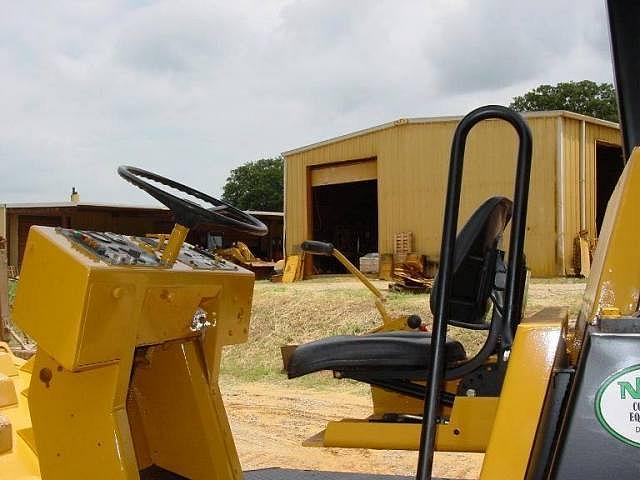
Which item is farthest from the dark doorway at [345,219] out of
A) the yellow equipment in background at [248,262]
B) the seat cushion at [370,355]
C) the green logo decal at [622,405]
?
the green logo decal at [622,405]

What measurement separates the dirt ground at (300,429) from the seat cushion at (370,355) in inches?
48.4

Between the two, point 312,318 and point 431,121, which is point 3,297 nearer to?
point 312,318

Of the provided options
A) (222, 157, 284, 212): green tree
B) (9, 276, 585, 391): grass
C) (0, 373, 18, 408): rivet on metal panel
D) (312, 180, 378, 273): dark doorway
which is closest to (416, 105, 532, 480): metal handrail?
(0, 373, 18, 408): rivet on metal panel

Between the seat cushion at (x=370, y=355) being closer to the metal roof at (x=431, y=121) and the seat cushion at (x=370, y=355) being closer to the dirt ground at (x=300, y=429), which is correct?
the dirt ground at (x=300, y=429)

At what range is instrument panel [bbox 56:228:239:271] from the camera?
2.04 meters

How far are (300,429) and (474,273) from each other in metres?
3.50

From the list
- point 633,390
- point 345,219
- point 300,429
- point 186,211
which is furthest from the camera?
point 345,219

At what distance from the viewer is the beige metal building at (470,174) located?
1515 centimetres

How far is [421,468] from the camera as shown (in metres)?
1.62

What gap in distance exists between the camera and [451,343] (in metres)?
2.43

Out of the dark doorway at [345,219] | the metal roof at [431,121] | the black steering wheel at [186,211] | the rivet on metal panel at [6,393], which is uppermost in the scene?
the metal roof at [431,121]

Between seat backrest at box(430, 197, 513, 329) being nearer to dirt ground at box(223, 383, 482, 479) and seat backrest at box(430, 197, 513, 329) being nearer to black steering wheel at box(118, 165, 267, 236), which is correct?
black steering wheel at box(118, 165, 267, 236)

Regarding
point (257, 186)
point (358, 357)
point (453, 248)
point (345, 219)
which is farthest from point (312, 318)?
point (257, 186)

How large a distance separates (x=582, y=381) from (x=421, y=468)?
0.41 metres
